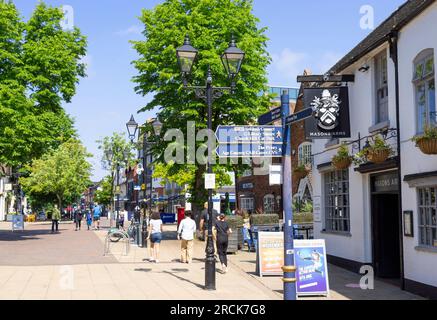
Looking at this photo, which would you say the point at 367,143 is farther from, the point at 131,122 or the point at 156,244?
the point at 131,122

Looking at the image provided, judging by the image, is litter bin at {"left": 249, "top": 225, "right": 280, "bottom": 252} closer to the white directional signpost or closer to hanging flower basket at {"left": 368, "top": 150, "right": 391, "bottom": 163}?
hanging flower basket at {"left": 368, "top": 150, "right": 391, "bottom": 163}

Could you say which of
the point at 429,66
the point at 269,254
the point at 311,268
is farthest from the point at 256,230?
the point at 429,66

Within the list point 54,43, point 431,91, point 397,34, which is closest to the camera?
point 431,91

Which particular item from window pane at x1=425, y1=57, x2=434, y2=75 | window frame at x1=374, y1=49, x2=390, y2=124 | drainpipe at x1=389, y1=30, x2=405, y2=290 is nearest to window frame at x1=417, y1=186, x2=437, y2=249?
drainpipe at x1=389, y1=30, x2=405, y2=290

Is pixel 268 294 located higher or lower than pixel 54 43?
lower

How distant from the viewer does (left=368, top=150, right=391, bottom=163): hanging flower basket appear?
12.4 m

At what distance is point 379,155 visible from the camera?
12.5 metres

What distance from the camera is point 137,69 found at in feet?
86.8

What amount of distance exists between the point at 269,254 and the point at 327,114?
13.6ft

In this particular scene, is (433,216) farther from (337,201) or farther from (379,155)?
(337,201)

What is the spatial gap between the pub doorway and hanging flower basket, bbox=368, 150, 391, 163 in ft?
4.39

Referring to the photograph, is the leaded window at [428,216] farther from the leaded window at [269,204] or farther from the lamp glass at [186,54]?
the leaded window at [269,204]

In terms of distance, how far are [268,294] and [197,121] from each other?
14.2m
